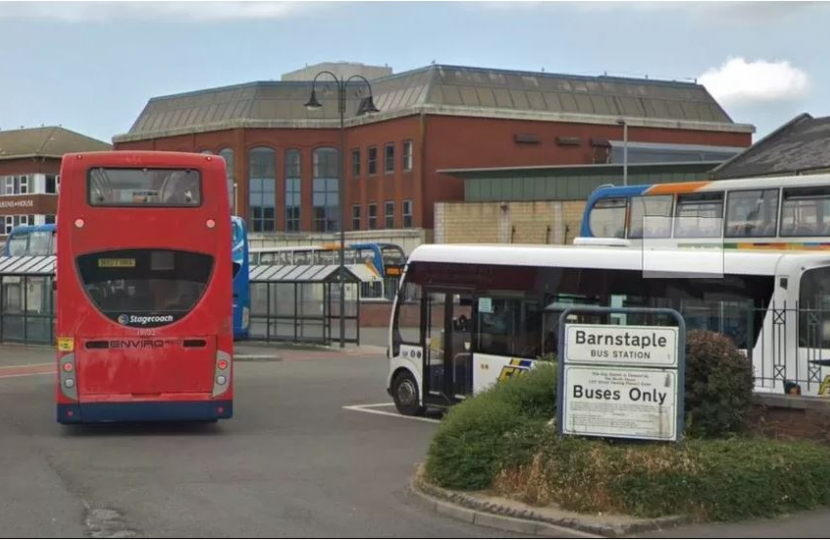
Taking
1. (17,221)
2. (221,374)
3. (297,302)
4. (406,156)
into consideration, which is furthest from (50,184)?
(221,374)

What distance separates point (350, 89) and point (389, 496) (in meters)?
67.9

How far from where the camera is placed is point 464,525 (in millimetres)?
9273

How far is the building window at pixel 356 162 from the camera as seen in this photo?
71875mm

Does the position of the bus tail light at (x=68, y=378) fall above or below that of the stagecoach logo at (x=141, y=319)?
below

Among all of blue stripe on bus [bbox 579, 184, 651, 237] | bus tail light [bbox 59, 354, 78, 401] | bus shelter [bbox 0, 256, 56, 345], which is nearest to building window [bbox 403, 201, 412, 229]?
bus shelter [bbox 0, 256, 56, 345]

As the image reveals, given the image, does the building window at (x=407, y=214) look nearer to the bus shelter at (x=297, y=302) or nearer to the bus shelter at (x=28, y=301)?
the bus shelter at (x=297, y=302)

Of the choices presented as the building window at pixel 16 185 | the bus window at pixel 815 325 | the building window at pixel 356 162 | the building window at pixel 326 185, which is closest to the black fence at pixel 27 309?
the bus window at pixel 815 325

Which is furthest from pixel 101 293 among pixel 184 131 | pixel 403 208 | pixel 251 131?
pixel 184 131

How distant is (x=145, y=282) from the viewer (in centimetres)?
1522

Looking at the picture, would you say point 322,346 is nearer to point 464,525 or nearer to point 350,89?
point 464,525

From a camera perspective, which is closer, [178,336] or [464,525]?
[464,525]

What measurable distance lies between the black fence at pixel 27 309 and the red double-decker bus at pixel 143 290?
74.4ft

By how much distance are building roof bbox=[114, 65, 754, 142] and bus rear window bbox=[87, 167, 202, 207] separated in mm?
51266

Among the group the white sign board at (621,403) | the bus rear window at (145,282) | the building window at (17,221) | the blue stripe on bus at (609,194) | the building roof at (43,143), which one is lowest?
the white sign board at (621,403)
